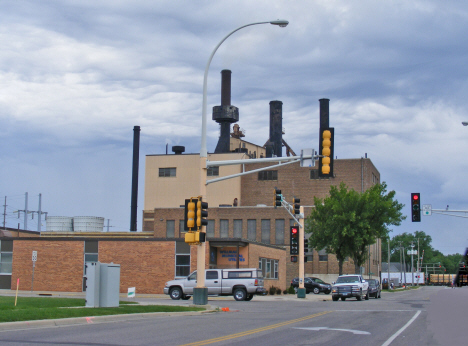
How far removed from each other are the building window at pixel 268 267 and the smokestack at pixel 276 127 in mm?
35970

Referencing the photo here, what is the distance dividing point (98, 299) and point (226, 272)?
15.5 metres

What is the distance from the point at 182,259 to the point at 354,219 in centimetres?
2007

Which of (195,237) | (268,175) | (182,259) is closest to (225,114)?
(268,175)

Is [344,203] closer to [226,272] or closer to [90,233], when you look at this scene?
[226,272]

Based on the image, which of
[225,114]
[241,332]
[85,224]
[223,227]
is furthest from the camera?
[225,114]

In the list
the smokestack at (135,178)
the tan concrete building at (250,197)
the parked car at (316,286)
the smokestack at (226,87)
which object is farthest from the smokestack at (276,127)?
the parked car at (316,286)

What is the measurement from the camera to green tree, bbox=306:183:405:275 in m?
57.2

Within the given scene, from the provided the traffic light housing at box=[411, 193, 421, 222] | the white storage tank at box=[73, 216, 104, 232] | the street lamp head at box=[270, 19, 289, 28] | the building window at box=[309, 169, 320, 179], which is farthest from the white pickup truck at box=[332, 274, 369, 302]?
the white storage tank at box=[73, 216, 104, 232]

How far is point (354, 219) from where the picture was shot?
5638cm

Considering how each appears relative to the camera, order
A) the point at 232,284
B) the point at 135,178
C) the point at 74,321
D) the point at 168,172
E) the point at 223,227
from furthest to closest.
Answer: the point at 168,172, the point at 135,178, the point at 223,227, the point at 232,284, the point at 74,321

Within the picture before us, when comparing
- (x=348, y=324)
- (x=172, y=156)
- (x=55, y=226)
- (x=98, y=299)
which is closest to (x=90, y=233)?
(x=55, y=226)

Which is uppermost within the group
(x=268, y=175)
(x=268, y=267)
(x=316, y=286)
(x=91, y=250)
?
(x=268, y=175)

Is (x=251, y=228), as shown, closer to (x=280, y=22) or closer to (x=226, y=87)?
(x=226, y=87)

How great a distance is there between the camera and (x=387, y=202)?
187ft
